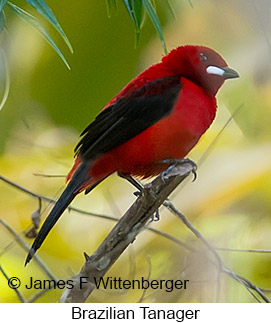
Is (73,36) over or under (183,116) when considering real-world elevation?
over

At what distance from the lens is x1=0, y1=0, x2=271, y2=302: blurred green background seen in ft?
4.20

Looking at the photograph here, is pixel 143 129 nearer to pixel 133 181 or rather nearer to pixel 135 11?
pixel 133 181

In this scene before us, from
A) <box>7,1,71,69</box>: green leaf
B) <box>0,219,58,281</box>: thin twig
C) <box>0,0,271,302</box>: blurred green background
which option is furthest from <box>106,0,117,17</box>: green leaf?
<box>0,219,58,281</box>: thin twig

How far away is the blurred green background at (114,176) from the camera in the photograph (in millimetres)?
1281

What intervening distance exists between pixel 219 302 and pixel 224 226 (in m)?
0.15

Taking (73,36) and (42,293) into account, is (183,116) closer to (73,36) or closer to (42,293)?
(73,36)

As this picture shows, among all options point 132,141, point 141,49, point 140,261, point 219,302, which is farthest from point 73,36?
point 219,302

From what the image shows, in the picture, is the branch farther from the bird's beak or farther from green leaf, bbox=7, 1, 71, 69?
green leaf, bbox=7, 1, 71, 69

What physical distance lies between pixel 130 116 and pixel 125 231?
0.22 meters

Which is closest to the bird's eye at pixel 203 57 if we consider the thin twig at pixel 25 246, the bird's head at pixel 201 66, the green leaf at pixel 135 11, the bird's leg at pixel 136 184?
the bird's head at pixel 201 66

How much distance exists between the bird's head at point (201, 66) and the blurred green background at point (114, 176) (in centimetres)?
2

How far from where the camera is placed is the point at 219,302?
50.6 inches

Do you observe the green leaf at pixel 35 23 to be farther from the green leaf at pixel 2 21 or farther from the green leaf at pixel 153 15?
the green leaf at pixel 153 15

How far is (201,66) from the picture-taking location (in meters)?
1.29
